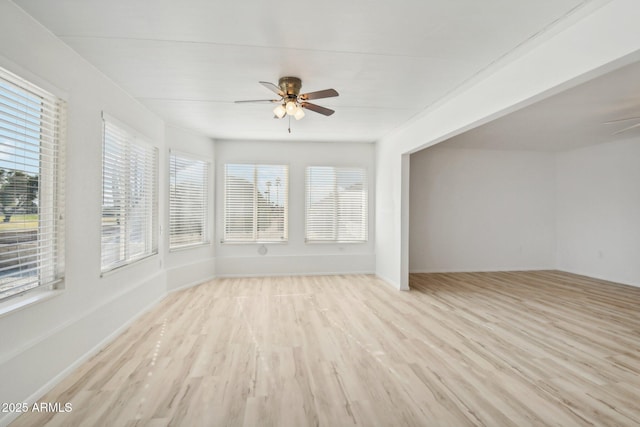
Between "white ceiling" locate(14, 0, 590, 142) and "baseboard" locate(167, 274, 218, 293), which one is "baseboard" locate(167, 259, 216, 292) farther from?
"white ceiling" locate(14, 0, 590, 142)

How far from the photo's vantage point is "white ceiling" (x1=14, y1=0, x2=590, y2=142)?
2119mm

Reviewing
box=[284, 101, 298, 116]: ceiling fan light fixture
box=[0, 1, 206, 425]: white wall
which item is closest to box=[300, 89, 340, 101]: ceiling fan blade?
box=[284, 101, 298, 116]: ceiling fan light fixture

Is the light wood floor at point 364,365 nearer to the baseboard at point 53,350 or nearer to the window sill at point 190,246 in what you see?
the baseboard at point 53,350

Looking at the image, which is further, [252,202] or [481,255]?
[481,255]

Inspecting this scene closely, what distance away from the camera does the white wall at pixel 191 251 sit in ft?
16.7

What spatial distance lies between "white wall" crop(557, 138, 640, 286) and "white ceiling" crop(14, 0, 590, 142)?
5176mm

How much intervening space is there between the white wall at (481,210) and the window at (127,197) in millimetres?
5195

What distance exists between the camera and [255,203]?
20.6 feet

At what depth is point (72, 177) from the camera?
2758 mm

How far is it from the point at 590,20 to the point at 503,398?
9.15ft

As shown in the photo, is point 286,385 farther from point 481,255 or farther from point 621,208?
point 621,208

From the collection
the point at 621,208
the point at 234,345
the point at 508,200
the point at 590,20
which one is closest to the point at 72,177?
the point at 234,345

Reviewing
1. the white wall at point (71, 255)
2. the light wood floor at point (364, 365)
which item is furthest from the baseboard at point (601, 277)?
the white wall at point (71, 255)

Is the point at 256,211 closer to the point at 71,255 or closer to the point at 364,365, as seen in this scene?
the point at 71,255
